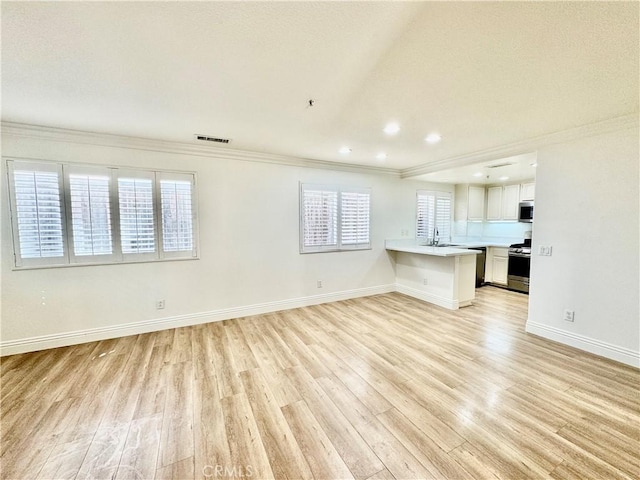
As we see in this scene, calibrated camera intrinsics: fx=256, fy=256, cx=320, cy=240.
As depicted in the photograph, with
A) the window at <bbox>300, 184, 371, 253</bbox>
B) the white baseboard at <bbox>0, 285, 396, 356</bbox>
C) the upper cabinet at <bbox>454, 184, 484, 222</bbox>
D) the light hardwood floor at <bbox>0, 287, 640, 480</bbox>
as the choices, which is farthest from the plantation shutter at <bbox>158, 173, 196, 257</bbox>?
the upper cabinet at <bbox>454, 184, 484, 222</bbox>

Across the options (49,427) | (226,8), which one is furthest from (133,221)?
(226,8)

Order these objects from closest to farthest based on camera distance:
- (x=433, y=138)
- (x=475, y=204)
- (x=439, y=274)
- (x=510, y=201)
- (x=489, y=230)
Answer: (x=433, y=138), (x=439, y=274), (x=510, y=201), (x=475, y=204), (x=489, y=230)

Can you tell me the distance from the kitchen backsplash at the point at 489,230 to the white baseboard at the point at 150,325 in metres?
3.57

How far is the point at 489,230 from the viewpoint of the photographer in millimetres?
6441

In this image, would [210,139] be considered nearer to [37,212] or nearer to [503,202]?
[37,212]

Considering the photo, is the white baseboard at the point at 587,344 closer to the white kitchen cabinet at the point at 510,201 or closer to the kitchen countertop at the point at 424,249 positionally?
the kitchen countertop at the point at 424,249

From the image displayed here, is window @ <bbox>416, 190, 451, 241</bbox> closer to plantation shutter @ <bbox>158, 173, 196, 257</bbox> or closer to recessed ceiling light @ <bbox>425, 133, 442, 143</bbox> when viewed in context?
recessed ceiling light @ <bbox>425, 133, 442, 143</bbox>

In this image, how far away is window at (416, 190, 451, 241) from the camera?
5703mm

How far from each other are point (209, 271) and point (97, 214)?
Result: 1.46 meters

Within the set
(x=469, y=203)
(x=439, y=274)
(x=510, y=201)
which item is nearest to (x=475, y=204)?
(x=469, y=203)

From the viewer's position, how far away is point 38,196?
9.34 feet

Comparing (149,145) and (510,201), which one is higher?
(149,145)

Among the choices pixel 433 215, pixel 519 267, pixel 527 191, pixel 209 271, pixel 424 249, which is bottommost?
pixel 519 267

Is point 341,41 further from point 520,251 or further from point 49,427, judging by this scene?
point 520,251
